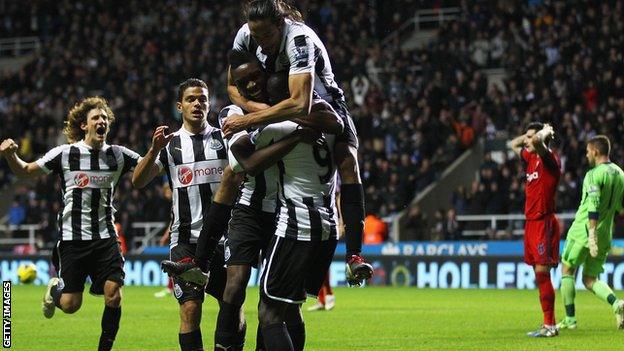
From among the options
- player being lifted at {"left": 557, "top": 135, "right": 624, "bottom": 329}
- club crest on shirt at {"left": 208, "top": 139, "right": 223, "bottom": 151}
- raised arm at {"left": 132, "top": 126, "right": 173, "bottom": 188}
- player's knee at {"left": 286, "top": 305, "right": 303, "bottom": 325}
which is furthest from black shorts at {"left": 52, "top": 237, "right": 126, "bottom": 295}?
player being lifted at {"left": 557, "top": 135, "right": 624, "bottom": 329}

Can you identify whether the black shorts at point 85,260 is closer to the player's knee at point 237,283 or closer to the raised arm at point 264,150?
the player's knee at point 237,283

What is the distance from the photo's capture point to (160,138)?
8.70 metres

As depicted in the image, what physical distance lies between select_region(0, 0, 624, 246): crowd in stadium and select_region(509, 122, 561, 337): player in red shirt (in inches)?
460

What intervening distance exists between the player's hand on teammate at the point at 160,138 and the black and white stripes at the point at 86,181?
197 centimetres

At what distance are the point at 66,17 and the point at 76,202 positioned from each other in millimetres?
29653

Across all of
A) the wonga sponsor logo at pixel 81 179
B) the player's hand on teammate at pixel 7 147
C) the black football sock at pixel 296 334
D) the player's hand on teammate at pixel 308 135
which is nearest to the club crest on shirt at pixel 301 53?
the player's hand on teammate at pixel 308 135

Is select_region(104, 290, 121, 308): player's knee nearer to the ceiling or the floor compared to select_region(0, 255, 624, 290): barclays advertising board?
nearer to the ceiling

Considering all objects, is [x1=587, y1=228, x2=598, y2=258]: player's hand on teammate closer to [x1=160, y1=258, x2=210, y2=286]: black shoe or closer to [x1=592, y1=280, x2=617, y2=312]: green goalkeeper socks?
[x1=592, y1=280, x2=617, y2=312]: green goalkeeper socks

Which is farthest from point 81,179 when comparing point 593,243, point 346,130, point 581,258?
point 581,258

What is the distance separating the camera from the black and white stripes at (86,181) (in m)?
10.6

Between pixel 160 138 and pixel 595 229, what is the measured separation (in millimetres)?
5987

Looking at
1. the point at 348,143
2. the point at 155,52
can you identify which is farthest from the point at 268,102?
the point at 155,52

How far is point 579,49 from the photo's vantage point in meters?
26.9

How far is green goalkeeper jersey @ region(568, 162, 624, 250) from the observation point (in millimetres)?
13047
